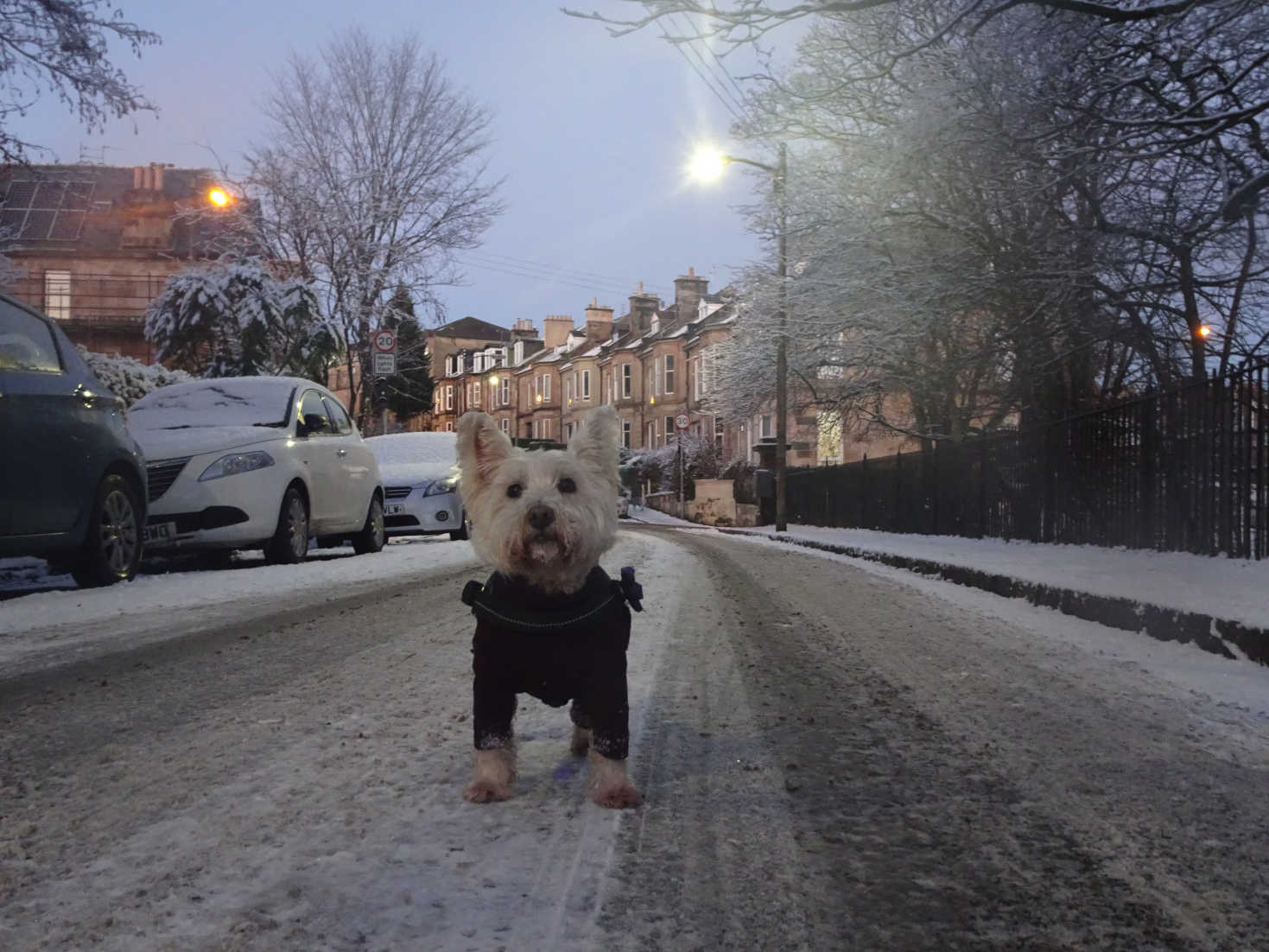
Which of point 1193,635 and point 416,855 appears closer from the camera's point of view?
point 416,855

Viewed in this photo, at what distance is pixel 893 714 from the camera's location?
411 centimetres

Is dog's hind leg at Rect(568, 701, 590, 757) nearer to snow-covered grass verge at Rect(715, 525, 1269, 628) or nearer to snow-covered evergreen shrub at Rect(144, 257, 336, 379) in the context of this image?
snow-covered grass verge at Rect(715, 525, 1269, 628)

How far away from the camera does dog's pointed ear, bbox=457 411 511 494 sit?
10.2 ft

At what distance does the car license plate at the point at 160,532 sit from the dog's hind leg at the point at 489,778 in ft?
24.7

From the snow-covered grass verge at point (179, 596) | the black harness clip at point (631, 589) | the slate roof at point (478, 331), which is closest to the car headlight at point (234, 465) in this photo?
the snow-covered grass verge at point (179, 596)

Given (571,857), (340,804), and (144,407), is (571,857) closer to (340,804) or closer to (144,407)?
(340,804)

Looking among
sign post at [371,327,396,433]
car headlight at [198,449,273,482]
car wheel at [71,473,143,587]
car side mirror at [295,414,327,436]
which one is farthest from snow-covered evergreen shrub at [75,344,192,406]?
A: sign post at [371,327,396,433]

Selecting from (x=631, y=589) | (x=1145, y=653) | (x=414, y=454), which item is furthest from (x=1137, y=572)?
(x=414, y=454)

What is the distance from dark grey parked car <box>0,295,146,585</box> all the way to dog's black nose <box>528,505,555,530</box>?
16.7 feet

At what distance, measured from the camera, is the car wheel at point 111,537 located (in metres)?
7.67

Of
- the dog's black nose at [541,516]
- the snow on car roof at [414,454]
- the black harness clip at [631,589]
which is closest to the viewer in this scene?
the dog's black nose at [541,516]

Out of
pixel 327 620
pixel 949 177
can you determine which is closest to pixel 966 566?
pixel 327 620

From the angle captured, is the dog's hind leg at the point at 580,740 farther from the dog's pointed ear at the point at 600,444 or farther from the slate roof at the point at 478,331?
the slate roof at the point at 478,331

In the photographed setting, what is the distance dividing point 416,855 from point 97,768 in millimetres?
1299
